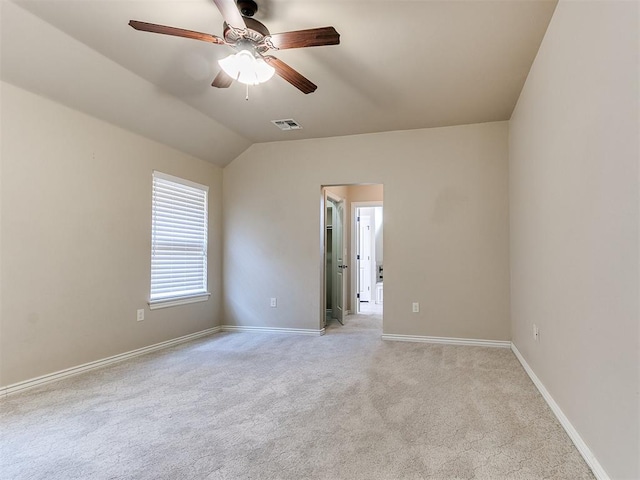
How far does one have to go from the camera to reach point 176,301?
4391 millimetres

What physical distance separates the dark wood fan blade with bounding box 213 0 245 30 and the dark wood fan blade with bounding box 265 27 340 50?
20cm

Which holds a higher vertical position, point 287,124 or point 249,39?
point 287,124

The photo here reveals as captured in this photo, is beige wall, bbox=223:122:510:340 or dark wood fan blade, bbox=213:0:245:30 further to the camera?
beige wall, bbox=223:122:510:340

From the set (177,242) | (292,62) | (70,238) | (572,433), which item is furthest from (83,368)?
(572,433)

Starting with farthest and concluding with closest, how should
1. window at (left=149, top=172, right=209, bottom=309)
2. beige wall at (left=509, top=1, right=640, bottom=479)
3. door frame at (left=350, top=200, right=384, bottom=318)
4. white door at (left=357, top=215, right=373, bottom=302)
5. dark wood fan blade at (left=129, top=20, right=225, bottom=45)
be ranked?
white door at (left=357, top=215, right=373, bottom=302), door frame at (left=350, top=200, right=384, bottom=318), window at (left=149, top=172, right=209, bottom=309), dark wood fan blade at (left=129, top=20, right=225, bottom=45), beige wall at (left=509, top=1, right=640, bottom=479)

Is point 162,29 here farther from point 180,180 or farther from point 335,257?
point 335,257

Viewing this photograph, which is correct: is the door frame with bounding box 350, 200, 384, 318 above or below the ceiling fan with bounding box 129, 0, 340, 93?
below

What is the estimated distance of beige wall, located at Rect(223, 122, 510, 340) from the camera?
4.30 m

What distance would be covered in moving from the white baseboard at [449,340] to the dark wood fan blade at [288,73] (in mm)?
3093

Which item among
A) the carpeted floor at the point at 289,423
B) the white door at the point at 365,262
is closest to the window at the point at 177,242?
the carpeted floor at the point at 289,423

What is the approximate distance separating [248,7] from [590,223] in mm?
2219

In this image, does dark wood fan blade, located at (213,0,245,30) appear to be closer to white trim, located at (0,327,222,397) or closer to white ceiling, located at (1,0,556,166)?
white ceiling, located at (1,0,556,166)

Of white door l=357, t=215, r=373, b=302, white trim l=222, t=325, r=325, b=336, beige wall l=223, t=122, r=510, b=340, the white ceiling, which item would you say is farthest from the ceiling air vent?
white door l=357, t=215, r=373, b=302

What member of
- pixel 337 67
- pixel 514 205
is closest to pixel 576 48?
pixel 337 67
